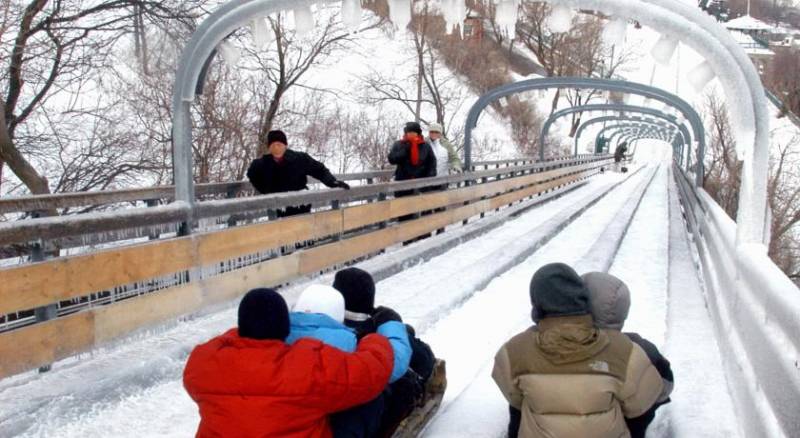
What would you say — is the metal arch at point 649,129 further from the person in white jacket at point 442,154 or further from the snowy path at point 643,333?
the snowy path at point 643,333

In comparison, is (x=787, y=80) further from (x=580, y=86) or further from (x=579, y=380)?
(x=579, y=380)

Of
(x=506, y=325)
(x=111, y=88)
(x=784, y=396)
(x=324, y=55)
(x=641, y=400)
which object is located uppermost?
(x=324, y=55)

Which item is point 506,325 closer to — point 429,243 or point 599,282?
point 599,282

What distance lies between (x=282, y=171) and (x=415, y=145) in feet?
10.5

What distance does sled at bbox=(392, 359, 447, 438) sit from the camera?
3493 mm

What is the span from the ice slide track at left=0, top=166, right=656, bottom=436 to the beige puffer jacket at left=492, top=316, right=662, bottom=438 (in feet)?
5.88

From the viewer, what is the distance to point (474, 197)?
43.7 feet

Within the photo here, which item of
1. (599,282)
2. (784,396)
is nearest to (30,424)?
(599,282)

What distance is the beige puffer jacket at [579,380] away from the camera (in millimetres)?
2957

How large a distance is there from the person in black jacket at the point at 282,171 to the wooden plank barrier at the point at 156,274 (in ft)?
1.32

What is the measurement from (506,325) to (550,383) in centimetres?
308

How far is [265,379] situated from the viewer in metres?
2.62

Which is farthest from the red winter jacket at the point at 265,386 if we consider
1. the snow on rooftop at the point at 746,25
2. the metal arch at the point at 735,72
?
the snow on rooftop at the point at 746,25

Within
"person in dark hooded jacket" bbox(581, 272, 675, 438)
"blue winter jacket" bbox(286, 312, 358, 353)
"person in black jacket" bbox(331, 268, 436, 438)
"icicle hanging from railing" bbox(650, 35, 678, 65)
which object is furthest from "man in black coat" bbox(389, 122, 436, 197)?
"blue winter jacket" bbox(286, 312, 358, 353)
